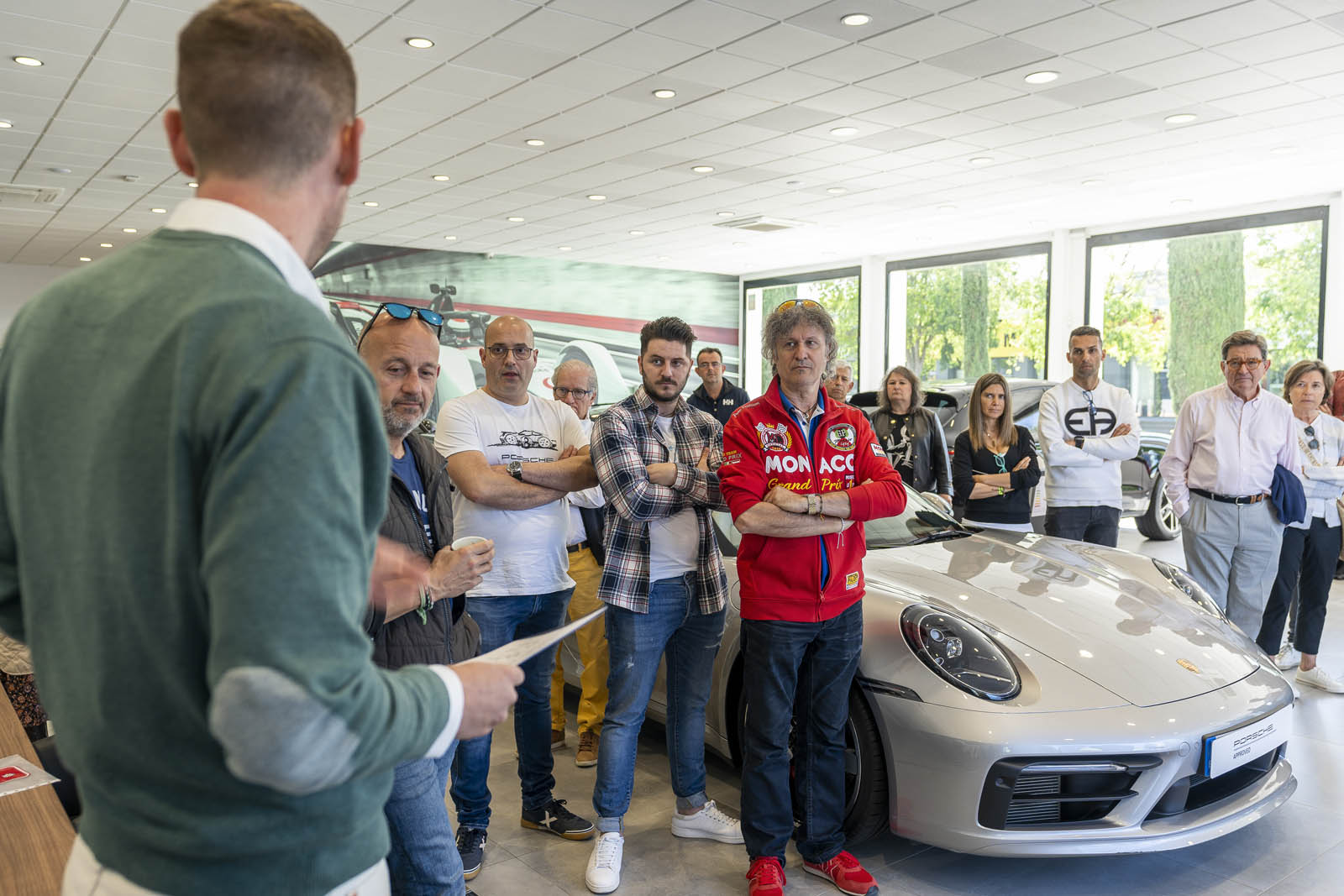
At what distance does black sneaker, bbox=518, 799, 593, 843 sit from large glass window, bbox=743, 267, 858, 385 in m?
12.5

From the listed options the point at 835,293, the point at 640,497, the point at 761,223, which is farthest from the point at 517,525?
the point at 835,293

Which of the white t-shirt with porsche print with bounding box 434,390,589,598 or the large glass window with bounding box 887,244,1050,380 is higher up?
the large glass window with bounding box 887,244,1050,380

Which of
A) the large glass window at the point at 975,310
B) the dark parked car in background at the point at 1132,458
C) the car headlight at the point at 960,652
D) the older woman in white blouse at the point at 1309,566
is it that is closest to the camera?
the car headlight at the point at 960,652

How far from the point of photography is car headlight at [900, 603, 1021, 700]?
2.48 metres

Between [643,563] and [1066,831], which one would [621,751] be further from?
[1066,831]

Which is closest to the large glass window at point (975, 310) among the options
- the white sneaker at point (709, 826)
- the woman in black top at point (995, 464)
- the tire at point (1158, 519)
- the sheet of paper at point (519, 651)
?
the tire at point (1158, 519)

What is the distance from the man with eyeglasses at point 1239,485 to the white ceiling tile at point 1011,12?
1.99 m

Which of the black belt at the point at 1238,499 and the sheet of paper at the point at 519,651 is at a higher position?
the sheet of paper at the point at 519,651

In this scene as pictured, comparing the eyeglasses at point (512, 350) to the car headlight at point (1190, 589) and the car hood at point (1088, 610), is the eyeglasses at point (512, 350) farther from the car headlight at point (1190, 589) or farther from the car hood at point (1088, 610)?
the car headlight at point (1190, 589)

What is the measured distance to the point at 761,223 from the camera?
39.1 ft

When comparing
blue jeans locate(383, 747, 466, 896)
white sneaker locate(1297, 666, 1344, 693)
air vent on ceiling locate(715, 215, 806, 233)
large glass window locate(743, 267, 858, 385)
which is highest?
air vent on ceiling locate(715, 215, 806, 233)

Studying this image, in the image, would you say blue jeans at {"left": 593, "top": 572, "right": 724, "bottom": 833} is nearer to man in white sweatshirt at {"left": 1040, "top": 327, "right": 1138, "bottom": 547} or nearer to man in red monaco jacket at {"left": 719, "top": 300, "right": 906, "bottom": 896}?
man in red monaco jacket at {"left": 719, "top": 300, "right": 906, "bottom": 896}

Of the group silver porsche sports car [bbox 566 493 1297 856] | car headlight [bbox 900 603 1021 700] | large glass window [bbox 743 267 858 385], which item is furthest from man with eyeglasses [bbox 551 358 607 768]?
large glass window [bbox 743 267 858 385]

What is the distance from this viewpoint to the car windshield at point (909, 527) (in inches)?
131
